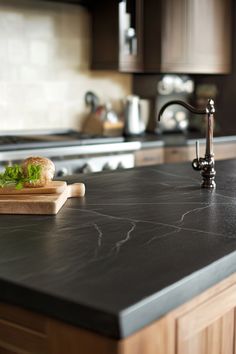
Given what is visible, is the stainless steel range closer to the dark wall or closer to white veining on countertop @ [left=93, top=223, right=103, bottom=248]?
the dark wall

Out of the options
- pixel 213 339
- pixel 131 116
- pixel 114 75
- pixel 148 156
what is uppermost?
pixel 114 75

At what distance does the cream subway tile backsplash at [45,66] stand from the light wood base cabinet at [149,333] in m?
3.05

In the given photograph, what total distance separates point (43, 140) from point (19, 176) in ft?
6.79

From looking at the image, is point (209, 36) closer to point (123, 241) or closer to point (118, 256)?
point (123, 241)

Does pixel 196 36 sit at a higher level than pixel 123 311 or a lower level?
higher

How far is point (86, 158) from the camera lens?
3.80m

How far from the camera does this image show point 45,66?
4379mm

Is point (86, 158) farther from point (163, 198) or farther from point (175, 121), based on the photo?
point (163, 198)

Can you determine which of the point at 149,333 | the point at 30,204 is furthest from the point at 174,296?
the point at 30,204

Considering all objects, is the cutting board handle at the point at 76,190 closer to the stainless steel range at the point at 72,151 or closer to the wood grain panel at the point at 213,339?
the wood grain panel at the point at 213,339

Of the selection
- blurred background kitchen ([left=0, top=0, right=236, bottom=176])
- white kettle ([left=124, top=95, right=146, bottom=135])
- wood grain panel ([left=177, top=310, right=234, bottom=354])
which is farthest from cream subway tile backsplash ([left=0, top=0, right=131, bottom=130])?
wood grain panel ([left=177, top=310, right=234, bottom=354])

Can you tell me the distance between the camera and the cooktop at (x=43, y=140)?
3.57m

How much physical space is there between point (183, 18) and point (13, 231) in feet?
11.6

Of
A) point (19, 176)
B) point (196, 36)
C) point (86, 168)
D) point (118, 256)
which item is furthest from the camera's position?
point (196, 36)
